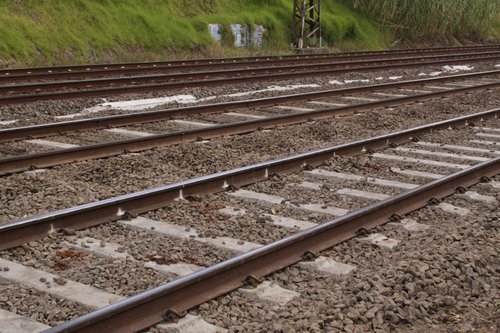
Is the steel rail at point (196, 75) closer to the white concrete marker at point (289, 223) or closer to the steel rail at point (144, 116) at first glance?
the steel rail at point (144, 116)

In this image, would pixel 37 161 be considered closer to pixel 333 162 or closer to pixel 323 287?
pixel 333 162

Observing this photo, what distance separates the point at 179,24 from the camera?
97.3 feet

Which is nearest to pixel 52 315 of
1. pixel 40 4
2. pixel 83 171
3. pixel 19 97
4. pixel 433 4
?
pixel 83 171

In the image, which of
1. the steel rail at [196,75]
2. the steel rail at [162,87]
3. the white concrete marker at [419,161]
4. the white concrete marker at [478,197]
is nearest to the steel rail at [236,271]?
the white concrete marker at [478,197]

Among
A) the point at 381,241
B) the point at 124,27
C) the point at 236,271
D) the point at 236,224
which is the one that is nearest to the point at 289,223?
the point at 236,224

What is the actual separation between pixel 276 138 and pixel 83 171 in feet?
10.9

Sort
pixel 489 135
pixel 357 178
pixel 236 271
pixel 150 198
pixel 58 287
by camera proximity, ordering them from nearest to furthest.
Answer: pixel 58 287
pixel 236 271
pixel 150 198
pixel 357 178
pixel 489 135

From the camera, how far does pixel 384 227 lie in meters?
6.89

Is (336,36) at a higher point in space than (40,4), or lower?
lower

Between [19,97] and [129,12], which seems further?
[129,12]

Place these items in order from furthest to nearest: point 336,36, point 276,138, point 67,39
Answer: point 336,36 < point 67,39 < point 276,138

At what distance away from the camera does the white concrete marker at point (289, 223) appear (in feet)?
22.3

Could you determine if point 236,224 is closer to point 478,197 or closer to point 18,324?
point 18,324

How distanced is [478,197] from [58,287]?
4.52 meters
